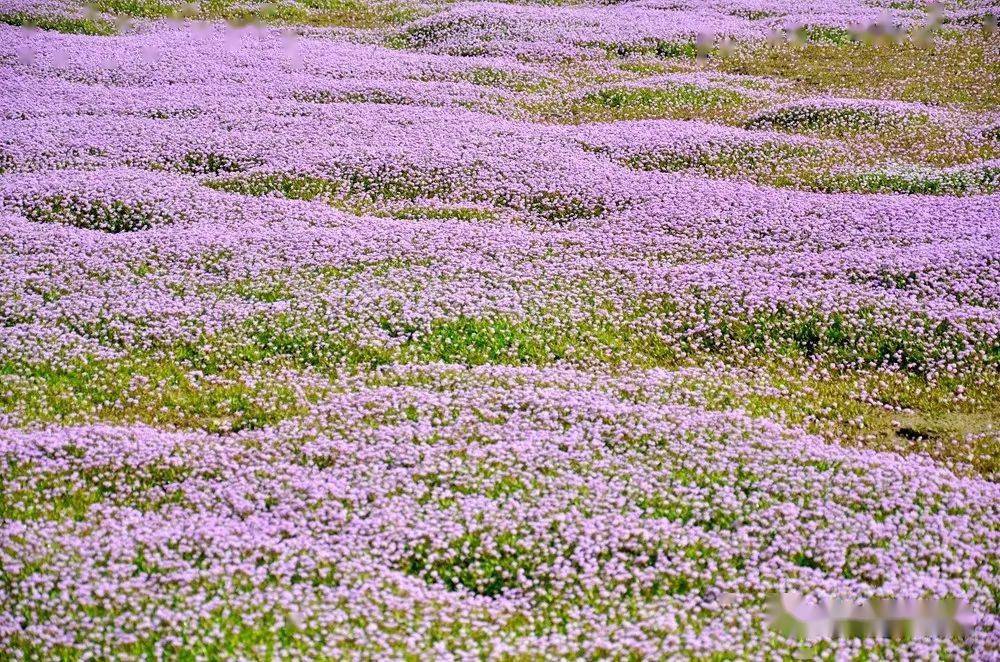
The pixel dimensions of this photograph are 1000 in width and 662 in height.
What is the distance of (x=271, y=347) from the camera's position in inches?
651

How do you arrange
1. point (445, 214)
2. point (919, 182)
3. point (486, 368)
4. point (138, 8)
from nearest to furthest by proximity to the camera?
point (486, 368) → point (445, 214) → point (919, 182) → point (138, 8)

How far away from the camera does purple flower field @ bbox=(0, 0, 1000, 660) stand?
10.5 metres

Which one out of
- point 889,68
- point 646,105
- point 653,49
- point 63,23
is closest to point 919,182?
point 646,105

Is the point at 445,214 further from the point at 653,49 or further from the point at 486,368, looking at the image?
the point at 653,49

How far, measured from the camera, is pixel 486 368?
51.8ft

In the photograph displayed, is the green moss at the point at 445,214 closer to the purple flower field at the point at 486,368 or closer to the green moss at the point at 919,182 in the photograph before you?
the purple flower field at the point at 486,368

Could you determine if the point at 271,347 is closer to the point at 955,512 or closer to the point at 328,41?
the point at 955,512

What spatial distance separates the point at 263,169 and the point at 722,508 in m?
16.3

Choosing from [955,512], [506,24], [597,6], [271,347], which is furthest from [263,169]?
[597,6]

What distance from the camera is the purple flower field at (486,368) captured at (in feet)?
34.4

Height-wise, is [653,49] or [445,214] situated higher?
[653,49]

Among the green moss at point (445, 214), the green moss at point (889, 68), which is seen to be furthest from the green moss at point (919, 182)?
the green moss at point (889, 68)

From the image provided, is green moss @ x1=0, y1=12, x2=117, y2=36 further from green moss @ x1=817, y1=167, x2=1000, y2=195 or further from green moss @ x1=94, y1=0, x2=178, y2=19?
green moss @ x1=817, y1=167, x2=1000, y2=195

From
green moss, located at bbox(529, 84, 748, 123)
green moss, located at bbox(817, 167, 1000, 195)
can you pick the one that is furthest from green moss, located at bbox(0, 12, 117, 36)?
green moss, located at bbox(817, 167, 1000, 195)
